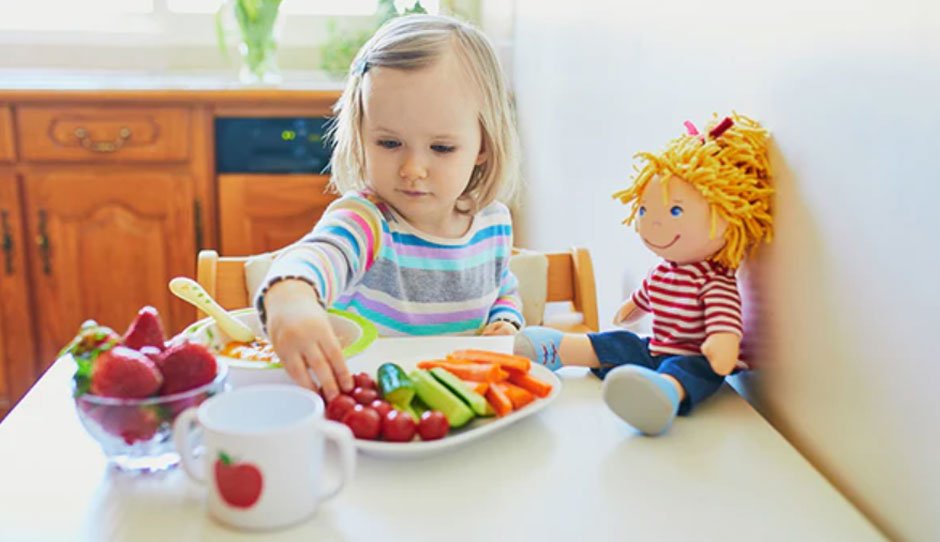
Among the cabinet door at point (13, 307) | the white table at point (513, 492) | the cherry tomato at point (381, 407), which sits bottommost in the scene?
the cabinet door at point (13, 307)

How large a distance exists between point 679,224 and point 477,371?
224 mm

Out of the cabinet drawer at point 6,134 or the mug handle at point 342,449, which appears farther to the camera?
the cabinet drawer at point 6,134

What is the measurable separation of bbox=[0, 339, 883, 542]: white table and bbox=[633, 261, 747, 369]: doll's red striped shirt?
0.09m

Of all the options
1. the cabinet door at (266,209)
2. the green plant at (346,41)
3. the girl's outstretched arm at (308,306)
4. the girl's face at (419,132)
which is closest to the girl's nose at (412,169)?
the girl's face at (419,132)

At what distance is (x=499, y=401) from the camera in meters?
0.68

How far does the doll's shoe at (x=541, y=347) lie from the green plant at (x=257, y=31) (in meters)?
1.72

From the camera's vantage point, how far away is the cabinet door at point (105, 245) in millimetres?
2068

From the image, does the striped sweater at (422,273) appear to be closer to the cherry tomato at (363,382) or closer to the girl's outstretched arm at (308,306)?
the girl's outstretched arm at (308,306)

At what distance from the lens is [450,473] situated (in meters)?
0.62

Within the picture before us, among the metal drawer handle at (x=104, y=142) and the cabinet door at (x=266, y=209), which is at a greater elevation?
the metal drawer handle at (x=104, y=142)

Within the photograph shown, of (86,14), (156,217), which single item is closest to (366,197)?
(156,217)

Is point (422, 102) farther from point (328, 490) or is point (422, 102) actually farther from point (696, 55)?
point (328, 490)

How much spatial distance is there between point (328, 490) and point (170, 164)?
1.70m

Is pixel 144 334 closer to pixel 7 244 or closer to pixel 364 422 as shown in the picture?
pixel 364 422
